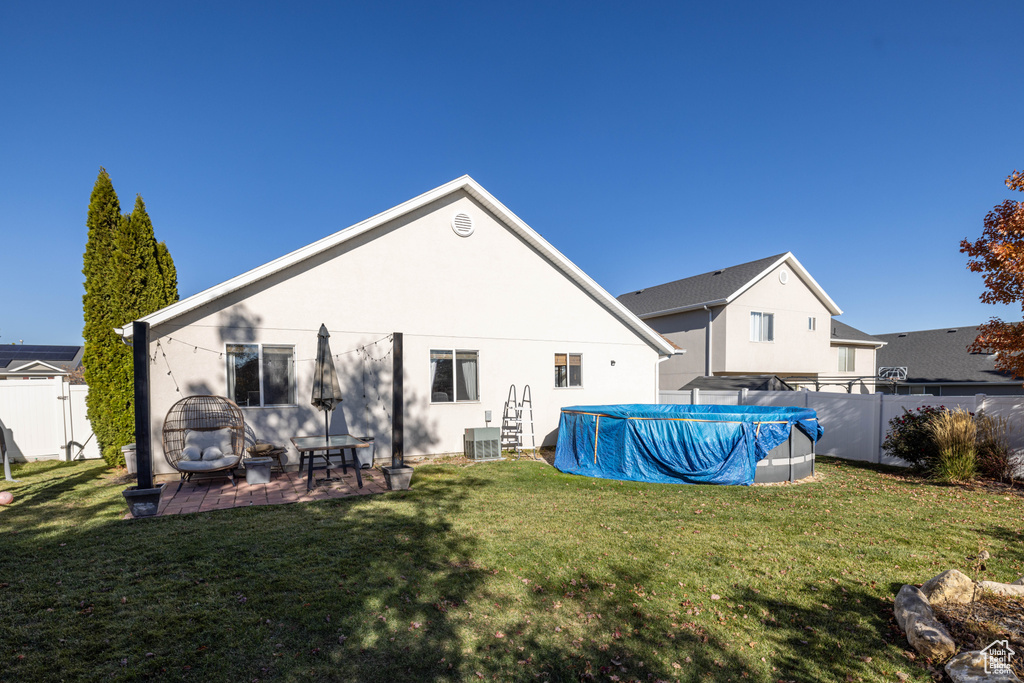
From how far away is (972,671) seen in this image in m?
3.13

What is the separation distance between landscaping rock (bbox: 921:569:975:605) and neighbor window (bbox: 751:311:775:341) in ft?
62.3

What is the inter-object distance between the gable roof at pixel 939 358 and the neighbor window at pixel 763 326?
1052cm

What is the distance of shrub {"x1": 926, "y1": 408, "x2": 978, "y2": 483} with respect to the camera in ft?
30.1

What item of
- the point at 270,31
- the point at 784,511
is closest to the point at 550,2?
the point at 270,31

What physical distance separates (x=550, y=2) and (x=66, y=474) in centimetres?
1525

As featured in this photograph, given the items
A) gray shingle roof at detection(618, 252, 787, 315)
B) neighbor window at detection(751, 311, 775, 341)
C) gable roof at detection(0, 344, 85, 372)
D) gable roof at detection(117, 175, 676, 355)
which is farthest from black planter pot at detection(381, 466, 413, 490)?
gable roof at detection(0, 344, 85, 372)

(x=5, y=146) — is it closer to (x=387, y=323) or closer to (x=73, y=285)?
(x=73, y=285)

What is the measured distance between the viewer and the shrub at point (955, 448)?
9.18 meters

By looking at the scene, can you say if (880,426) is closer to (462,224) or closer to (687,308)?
(687,308)

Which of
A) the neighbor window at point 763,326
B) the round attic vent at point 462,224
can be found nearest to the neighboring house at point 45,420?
the round attic vent at point 462,224

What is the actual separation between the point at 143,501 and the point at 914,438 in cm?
1394

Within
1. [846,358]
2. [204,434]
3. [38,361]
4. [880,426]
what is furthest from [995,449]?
[38,361]

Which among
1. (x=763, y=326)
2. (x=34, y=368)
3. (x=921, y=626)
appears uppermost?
(x=763, y=326)

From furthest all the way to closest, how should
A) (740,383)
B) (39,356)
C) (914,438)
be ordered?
1. (39,356)
2. (740,383)
3. (914,438)
